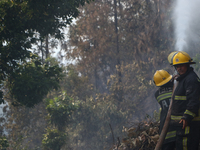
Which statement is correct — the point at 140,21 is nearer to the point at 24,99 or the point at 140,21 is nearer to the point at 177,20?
the point at 177,20

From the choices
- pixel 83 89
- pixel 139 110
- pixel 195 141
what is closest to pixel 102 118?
pixel 83 89

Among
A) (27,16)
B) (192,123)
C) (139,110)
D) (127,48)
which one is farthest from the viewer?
(127,48)

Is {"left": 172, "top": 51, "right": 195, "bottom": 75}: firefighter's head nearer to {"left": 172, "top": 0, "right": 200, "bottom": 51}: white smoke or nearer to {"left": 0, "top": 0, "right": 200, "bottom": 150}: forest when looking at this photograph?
{"left": 0, "top": 0, "right": 200, "bottom": 150}: forest

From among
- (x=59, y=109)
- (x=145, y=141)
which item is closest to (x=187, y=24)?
(x=59, y=109)

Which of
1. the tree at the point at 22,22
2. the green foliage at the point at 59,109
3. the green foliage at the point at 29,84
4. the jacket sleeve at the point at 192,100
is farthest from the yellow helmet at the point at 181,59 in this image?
the green foliage at the point at 59,109

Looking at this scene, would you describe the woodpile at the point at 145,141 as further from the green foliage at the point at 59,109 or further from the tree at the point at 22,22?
the green foliage at the point at 59,109

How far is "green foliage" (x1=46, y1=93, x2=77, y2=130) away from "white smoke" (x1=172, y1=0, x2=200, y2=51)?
1354cm

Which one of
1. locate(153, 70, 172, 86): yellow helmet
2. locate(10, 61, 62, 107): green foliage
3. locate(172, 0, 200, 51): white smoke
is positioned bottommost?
locate(153, 70, 172, 86): yellow helmet

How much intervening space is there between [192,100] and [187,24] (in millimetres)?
22097

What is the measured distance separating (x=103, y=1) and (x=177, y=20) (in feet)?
33.3

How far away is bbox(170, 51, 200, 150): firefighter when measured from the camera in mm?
2755

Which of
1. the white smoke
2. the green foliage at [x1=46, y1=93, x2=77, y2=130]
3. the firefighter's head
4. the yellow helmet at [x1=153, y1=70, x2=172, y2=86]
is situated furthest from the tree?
the white smoke

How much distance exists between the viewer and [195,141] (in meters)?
2.86

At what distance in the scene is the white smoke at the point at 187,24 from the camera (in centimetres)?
2178
